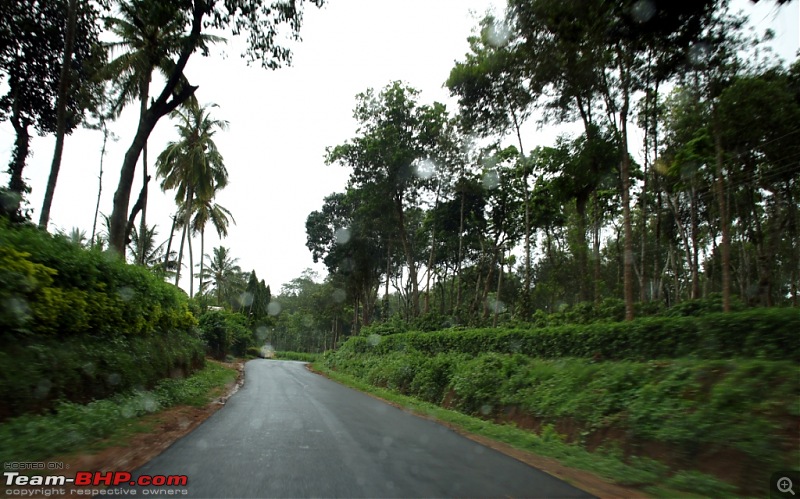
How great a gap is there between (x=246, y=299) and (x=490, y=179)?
40287 millimetres

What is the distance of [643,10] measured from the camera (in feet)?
24.7

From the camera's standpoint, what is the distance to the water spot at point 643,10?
7371mm

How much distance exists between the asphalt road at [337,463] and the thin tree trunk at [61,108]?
34.4ft

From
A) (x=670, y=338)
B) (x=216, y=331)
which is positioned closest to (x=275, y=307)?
(x=216, y=331)

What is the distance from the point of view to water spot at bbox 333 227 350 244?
133 feet

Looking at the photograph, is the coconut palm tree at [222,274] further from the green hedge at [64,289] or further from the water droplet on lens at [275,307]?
the green hedge at [64,289]

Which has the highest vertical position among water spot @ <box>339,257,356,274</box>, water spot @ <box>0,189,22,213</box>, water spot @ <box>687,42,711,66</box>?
water spot @ <box>687,42,711,66</box>

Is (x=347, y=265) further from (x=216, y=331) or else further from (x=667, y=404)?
(x=667, y=404)

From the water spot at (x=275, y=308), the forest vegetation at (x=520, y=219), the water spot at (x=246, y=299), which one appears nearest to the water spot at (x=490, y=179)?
the forest vegetation at (x=520, y=219)

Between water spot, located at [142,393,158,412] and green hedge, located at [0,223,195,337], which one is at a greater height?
green hedge, located at [0,223,195,337]

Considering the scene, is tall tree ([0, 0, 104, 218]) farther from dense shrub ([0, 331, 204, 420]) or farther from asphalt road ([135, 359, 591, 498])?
asphalt road ([135, 359, 591, 498])

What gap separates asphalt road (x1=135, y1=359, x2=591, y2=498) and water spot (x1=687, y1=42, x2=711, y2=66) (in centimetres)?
1059

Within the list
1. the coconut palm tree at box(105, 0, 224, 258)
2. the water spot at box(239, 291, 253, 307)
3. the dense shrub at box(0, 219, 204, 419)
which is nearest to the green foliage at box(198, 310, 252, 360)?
the coconut palm tree at box(105, 0, 224, 258)

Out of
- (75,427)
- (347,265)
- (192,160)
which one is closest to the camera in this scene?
(75,427)
